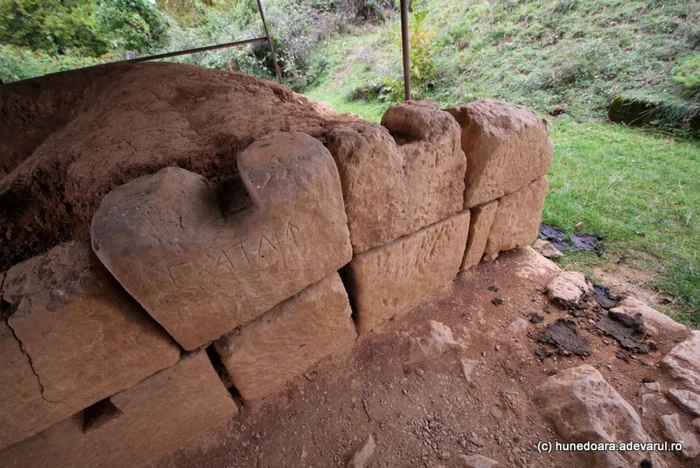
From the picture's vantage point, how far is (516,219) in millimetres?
2127

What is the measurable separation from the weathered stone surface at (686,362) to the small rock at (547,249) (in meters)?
0.97

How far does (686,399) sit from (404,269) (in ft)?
4.21

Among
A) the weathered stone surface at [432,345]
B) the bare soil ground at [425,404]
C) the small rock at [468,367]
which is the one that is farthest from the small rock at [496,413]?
the weathered stone surface at [432,345]

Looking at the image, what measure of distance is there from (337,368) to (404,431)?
415mm

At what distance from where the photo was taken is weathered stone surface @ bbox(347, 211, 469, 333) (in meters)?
1.60

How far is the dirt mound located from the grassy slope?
243 centimetres

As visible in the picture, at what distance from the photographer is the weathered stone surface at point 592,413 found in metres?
1.28

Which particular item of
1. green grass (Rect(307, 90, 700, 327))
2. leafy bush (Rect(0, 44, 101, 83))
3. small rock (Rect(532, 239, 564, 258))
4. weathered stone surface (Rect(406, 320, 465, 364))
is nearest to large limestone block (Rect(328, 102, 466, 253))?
weathered stone surface (Rect(406, 320, 465, 364))

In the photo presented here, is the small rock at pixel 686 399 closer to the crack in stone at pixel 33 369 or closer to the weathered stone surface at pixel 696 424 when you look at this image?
the weathered stone surface at pixel 696 424

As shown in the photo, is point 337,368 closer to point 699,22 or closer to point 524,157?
point 524,157

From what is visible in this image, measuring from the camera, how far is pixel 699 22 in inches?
203

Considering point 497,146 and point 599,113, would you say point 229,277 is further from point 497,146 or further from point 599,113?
point 599,113

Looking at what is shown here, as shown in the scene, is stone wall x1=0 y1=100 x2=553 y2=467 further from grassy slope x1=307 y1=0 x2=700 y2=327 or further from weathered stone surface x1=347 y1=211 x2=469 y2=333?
grassy slope x1=307 y1=0 x2=700 y2=327

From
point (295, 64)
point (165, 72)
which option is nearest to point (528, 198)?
point (165, 72)
